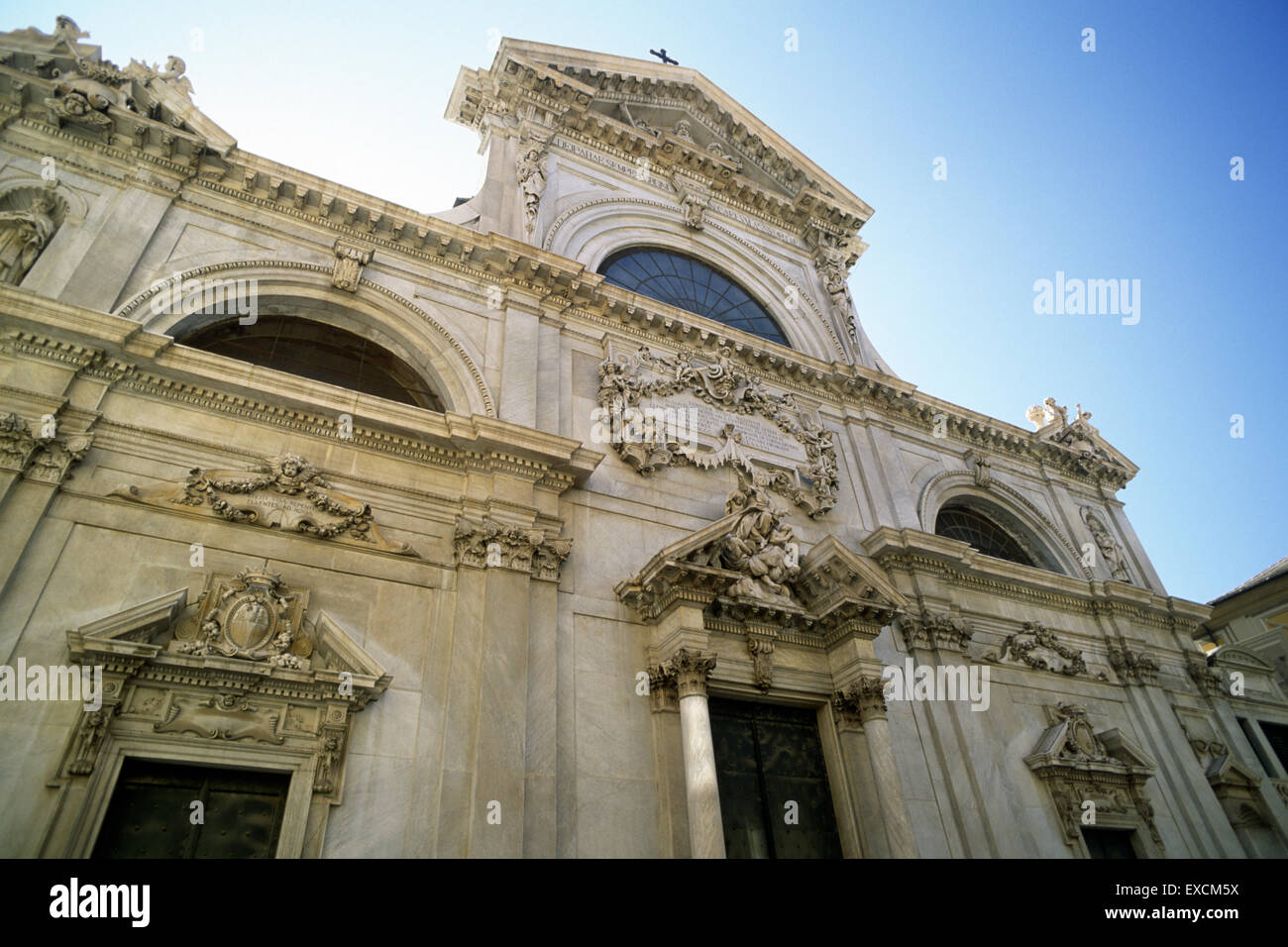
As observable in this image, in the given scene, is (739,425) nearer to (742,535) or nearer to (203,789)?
(742,535)

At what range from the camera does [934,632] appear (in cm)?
1323

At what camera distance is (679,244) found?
17484mm

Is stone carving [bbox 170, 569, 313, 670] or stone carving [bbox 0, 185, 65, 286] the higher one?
stone carving [bbox 0, 185, 65, 286]

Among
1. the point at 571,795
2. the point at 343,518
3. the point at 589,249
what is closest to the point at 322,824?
the point at 571,795

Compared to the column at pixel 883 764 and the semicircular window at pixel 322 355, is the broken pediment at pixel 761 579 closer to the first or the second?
the column at pixel 883 764

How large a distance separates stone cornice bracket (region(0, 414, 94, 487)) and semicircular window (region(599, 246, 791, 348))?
33.0 feet

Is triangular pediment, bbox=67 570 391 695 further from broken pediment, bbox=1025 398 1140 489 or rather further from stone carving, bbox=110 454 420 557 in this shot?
broken pediment, bbox=1025 398 1140 489

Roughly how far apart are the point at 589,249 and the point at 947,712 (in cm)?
1093

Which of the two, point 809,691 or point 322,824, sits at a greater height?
point 809,691

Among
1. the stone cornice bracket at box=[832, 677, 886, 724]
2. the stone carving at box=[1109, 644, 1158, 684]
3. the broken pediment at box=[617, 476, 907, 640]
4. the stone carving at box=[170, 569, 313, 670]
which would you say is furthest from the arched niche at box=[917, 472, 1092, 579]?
the stone carving at box=[170, 569, 313, 670]

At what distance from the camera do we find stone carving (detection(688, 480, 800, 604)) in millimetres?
10961

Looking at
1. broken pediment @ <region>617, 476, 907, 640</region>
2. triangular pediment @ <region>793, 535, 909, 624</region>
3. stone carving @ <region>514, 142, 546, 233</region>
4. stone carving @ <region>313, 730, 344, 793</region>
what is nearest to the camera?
stone carving @ <region>313, 730, 344, 793</region>

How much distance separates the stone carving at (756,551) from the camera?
36.0 feet

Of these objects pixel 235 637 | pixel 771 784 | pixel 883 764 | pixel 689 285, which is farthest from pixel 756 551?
pixel 689 285
